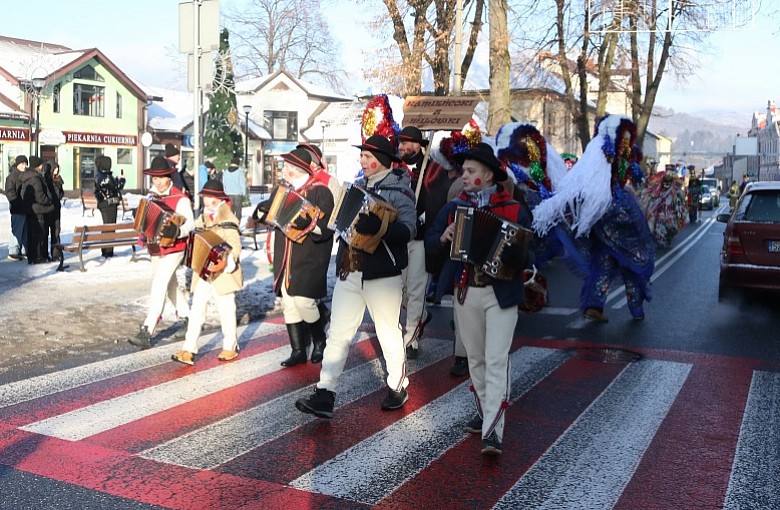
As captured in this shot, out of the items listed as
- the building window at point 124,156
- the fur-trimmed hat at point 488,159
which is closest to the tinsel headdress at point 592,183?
the fur-trimmed hat at point 488,159

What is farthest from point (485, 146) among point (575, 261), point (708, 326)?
point (708, 326)

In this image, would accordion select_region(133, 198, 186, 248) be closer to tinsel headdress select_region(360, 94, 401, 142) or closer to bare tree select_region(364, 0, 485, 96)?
tinsel headdress select_region(360, 94, 401, 142)

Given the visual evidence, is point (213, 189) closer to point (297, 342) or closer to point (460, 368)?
point (297, 342)

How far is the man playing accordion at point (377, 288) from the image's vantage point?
6.02m

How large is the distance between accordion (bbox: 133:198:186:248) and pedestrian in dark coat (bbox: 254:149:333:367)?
1.07m

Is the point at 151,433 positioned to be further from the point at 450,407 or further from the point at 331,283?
the point at 331,283

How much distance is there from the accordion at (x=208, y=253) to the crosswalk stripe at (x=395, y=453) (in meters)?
2.39

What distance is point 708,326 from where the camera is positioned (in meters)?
10.1

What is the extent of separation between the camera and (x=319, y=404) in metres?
5.95

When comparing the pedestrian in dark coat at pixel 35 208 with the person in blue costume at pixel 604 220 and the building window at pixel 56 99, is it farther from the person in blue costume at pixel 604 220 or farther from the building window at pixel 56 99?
the building window at pixel 56 99

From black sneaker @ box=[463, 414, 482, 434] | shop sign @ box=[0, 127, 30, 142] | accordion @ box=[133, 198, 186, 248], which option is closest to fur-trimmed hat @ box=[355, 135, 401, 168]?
black sneaker @ box=[463, 414, 482, 434]

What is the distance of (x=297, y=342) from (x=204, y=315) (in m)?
0.92

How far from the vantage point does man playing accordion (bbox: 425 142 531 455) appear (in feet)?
17.5

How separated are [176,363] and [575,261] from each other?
15.3ft
